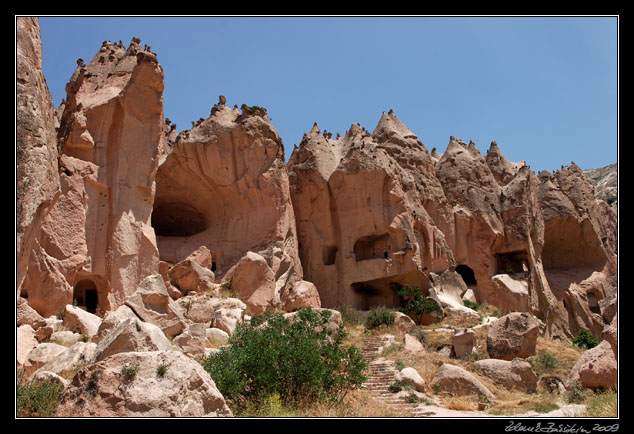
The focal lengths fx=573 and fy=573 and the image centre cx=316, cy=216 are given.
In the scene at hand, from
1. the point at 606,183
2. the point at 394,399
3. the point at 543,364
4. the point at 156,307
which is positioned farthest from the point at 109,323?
the point at 606,183

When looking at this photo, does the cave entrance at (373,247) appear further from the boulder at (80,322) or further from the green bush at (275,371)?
the green bush at (275,371)

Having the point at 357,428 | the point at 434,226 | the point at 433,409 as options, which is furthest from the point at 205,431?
the point at 434,226

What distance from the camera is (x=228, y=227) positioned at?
23.4 metres

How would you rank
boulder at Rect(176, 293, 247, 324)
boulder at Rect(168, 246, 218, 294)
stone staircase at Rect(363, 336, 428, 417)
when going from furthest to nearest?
boulder at Rect(168, 246, 218, 294), boulder at Rect(176, 293, 247, 324), stone staircase at Rect(363, 336, 428, 417)

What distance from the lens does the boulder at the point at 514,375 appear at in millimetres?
13797

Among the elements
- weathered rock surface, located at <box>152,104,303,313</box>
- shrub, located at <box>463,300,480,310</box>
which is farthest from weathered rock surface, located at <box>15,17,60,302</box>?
shrub, located at <box>463,300,480,310</box>

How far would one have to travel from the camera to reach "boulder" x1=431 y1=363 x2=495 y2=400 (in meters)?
12.7

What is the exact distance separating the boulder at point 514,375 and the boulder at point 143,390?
983 cm

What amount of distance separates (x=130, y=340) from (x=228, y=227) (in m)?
15.5

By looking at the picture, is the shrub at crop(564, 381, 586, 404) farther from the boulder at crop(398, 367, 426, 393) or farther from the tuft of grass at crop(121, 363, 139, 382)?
the tuft of grass at crop(121, 363, 139, 382)

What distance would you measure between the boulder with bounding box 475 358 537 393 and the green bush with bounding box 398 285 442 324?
373 inches

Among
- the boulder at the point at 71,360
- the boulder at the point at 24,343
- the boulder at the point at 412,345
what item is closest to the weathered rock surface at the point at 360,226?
the boulder at the point at 412,345

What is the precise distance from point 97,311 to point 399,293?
42.7ft

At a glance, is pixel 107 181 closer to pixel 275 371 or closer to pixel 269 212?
pixel 269 212
